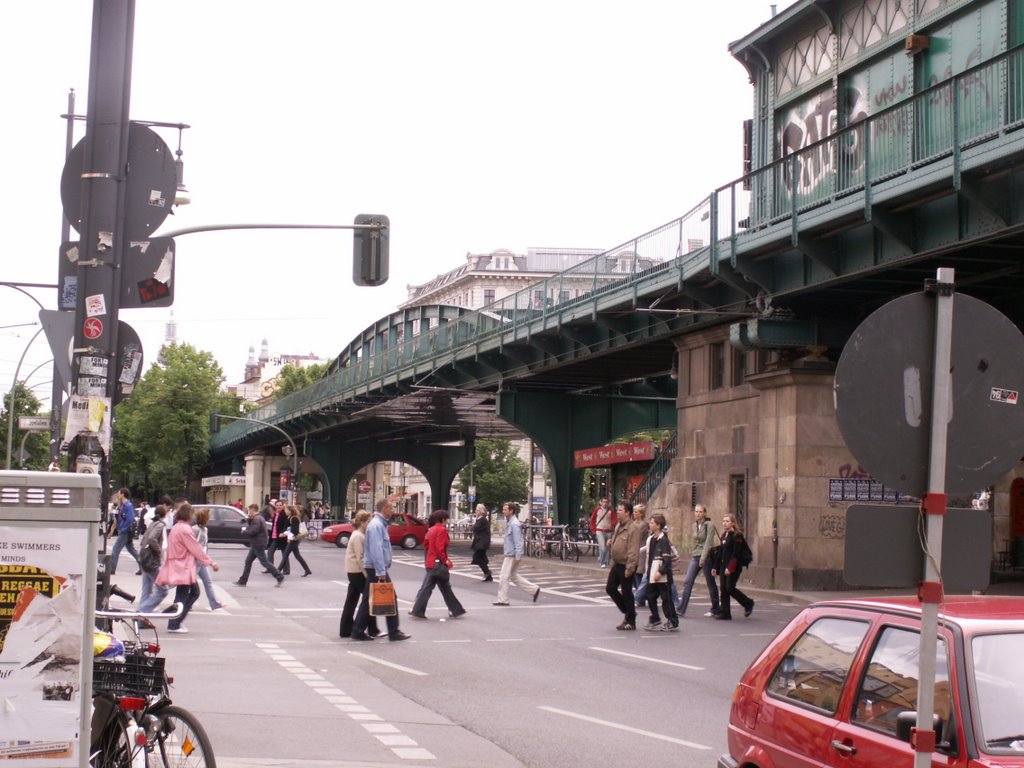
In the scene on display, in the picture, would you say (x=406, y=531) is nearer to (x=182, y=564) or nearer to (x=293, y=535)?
(x=293, y=535)

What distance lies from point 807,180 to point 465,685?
13.0m

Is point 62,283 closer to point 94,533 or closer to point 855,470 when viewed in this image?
point 94,533

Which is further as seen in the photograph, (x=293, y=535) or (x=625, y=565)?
(x=293, y=535)

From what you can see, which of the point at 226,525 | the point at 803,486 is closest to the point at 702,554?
the point at 803,486

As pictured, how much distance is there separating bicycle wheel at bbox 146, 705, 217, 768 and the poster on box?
36.6 inches

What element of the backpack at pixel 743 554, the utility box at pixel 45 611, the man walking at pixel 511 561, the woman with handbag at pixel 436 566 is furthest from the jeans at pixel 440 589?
the utility box at pixel 45 611

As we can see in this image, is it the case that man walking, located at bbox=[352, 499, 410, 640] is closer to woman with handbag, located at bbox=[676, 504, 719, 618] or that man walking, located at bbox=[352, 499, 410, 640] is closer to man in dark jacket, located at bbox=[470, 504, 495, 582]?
woman with handbag, located at bbox=[676, 504, 719, 618]

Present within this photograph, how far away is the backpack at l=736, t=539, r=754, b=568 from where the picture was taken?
21672 millimetres

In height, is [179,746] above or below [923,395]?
below

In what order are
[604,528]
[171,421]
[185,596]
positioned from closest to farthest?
[185,596] < [604,528] < [171,421]

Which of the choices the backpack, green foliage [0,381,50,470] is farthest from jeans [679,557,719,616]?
green foliage [0,381,50,470]

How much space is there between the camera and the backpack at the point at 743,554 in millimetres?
21672

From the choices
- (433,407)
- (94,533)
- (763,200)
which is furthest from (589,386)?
(94,533)

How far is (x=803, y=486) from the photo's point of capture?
1080 inches
